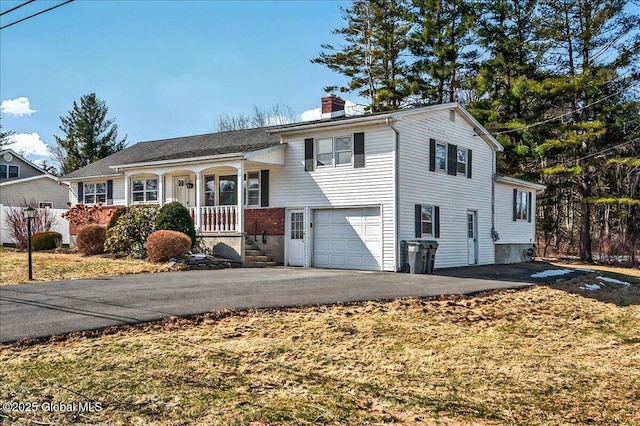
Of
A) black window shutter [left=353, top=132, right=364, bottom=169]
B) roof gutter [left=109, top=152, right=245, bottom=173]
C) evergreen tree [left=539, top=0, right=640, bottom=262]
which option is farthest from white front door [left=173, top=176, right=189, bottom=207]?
evergreen tree [left=539, top=0, right=640, bottom=262]

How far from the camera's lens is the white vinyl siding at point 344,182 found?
57.2 ft

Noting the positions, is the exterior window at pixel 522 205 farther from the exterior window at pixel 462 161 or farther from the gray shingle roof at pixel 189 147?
the gray shingle roof at pixel 189 147

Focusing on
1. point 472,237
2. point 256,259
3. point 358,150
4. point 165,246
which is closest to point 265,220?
point 256,259

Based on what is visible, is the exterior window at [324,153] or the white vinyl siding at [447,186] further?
the exterior window at [324,153]

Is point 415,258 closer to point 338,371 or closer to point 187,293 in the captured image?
point 187,293

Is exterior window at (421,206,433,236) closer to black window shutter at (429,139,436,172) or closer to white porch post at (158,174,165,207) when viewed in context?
black window shutter at (429,139,436,172)

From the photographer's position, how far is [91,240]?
20.2 metres

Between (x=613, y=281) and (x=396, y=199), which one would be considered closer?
(x=396, y=199)

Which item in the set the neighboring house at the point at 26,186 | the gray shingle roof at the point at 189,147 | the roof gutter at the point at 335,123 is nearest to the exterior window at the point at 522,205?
the roof gutter at the point at 335,123

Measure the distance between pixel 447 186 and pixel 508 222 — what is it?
579 centimetres

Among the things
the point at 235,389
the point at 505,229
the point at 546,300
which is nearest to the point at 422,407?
the point at 235,389

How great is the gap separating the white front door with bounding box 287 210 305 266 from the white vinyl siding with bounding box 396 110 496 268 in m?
3.71

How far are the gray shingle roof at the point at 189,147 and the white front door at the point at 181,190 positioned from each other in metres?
1.06

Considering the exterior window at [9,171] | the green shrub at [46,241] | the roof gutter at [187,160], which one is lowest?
the green shrub at [46,241]
